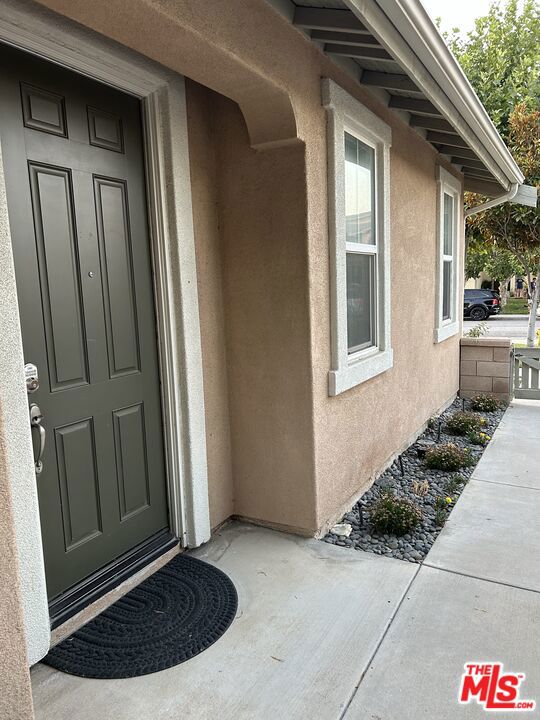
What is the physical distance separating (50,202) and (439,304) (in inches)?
189

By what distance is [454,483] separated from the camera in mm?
4305

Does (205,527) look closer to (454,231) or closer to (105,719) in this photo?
(105,719)

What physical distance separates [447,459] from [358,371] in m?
1.51

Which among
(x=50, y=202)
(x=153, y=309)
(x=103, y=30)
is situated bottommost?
(x=153, y=309)

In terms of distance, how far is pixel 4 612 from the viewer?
1.50 metres

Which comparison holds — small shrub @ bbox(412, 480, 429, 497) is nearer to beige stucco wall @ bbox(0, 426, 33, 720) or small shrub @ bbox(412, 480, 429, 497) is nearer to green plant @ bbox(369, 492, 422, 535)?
green plant @ bbox(369, 492, 422, 535)

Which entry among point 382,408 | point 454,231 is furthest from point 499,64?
point 382,408

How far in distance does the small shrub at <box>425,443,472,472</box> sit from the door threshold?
2.58 m

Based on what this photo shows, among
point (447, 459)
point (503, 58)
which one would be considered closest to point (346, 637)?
point (447, 459)

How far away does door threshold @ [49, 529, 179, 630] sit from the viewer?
2.50 metres

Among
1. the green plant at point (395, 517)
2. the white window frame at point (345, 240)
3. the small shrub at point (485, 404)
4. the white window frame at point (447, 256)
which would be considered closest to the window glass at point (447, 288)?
the white window frame at point (447, 256)

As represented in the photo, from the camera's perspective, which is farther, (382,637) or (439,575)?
(439,575)

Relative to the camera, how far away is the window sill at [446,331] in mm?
6042

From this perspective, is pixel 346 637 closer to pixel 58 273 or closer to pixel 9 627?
pixel 9 627
